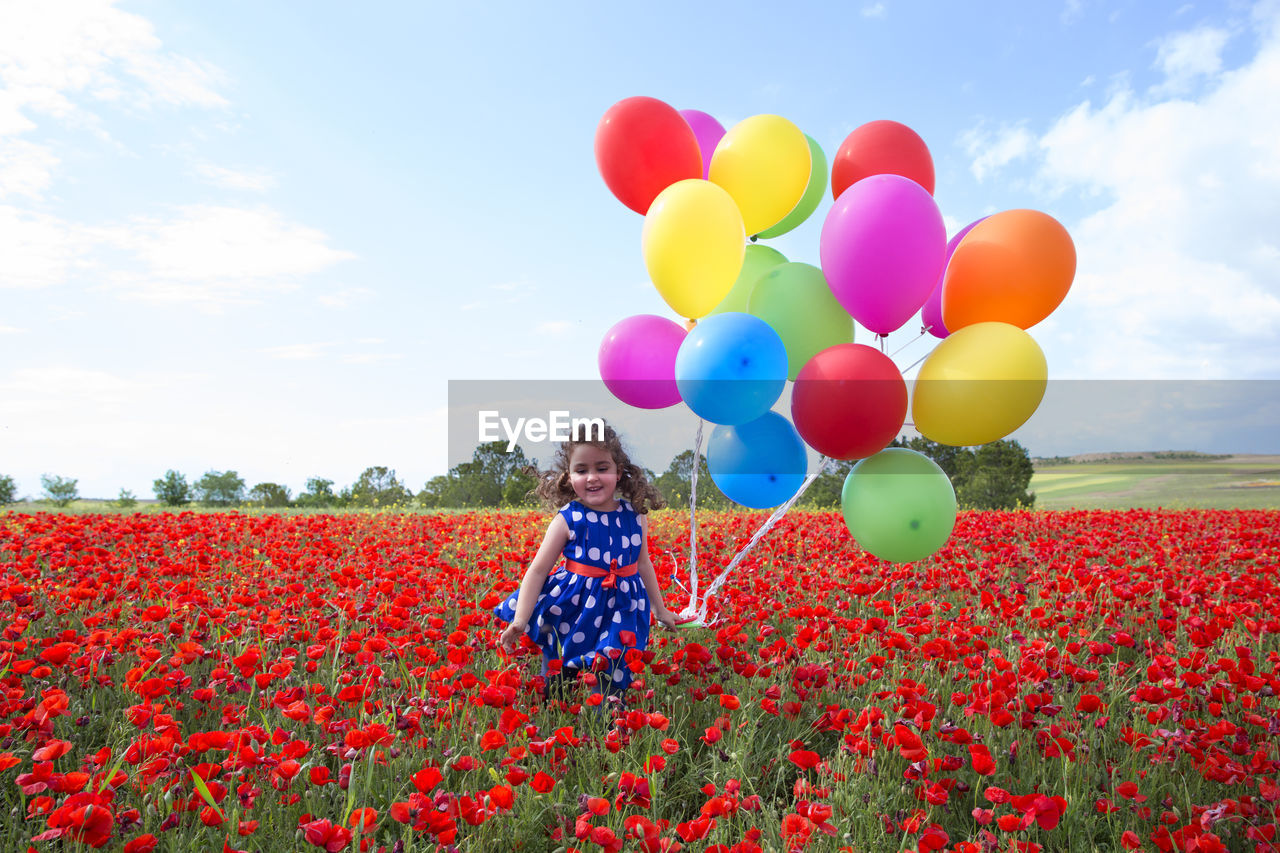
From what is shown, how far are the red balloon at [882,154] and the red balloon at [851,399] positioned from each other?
1042 millimetres

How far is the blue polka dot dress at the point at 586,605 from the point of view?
11.3 ft

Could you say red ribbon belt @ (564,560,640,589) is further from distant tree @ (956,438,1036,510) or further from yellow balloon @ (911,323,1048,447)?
distant tree @ (956,438,1036,510)

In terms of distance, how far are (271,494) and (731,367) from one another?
21495 millimetres

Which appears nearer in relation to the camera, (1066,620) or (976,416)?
(976,416)

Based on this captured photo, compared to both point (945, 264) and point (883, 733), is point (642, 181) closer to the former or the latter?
point (945, 264)

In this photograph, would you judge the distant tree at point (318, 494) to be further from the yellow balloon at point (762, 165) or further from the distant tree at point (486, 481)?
the yellow balloon at point (762, 165)

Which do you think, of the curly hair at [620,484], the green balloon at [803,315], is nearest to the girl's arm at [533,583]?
the curly hair at [620,484]

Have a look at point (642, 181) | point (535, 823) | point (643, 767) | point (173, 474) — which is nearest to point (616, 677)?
point (643, 767)

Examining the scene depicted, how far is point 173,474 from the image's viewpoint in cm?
2500

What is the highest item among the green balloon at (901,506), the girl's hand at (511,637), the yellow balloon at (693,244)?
A: the yellow balloon at (693,244)

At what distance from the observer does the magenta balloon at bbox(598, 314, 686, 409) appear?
12.3 feet

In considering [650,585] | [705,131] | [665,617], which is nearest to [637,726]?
[665,617]

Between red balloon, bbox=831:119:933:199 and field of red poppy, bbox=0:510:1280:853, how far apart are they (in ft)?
7.65

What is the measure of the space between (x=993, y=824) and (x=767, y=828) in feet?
2.76
